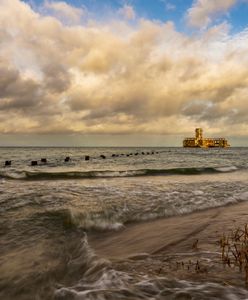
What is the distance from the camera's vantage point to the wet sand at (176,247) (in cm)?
440

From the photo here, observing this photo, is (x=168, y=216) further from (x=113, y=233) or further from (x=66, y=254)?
(x=66, y=254)

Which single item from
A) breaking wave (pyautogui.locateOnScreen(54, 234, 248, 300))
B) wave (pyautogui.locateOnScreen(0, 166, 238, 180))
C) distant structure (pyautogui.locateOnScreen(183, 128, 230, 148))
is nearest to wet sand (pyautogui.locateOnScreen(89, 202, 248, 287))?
Answer: breaking wave (pyautogui.locateOnScreen(54, 234, 248, 300))

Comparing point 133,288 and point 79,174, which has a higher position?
point 133,288

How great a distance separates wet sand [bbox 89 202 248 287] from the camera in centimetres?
440

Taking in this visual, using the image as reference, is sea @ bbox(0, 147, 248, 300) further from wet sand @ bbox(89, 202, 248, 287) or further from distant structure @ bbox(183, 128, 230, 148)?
distant structure @ bbox(183, 128, 230, 148)

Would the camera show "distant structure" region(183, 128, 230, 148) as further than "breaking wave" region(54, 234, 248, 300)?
Yes

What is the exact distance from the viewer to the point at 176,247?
226 inches

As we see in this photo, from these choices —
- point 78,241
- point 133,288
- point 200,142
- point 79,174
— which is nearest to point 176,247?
point 133,288

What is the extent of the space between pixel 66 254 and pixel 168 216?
4177mm

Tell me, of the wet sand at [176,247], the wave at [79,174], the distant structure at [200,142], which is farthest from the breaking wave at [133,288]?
the distant structure at [200,142]

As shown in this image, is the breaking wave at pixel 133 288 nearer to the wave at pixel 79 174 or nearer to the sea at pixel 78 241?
the sea at pixel 78 241

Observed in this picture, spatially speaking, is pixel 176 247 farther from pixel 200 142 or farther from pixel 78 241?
pixel 200 142

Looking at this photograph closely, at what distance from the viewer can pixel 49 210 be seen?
9.04 meters

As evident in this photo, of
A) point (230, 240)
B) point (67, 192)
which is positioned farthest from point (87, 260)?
point (67, 192)
